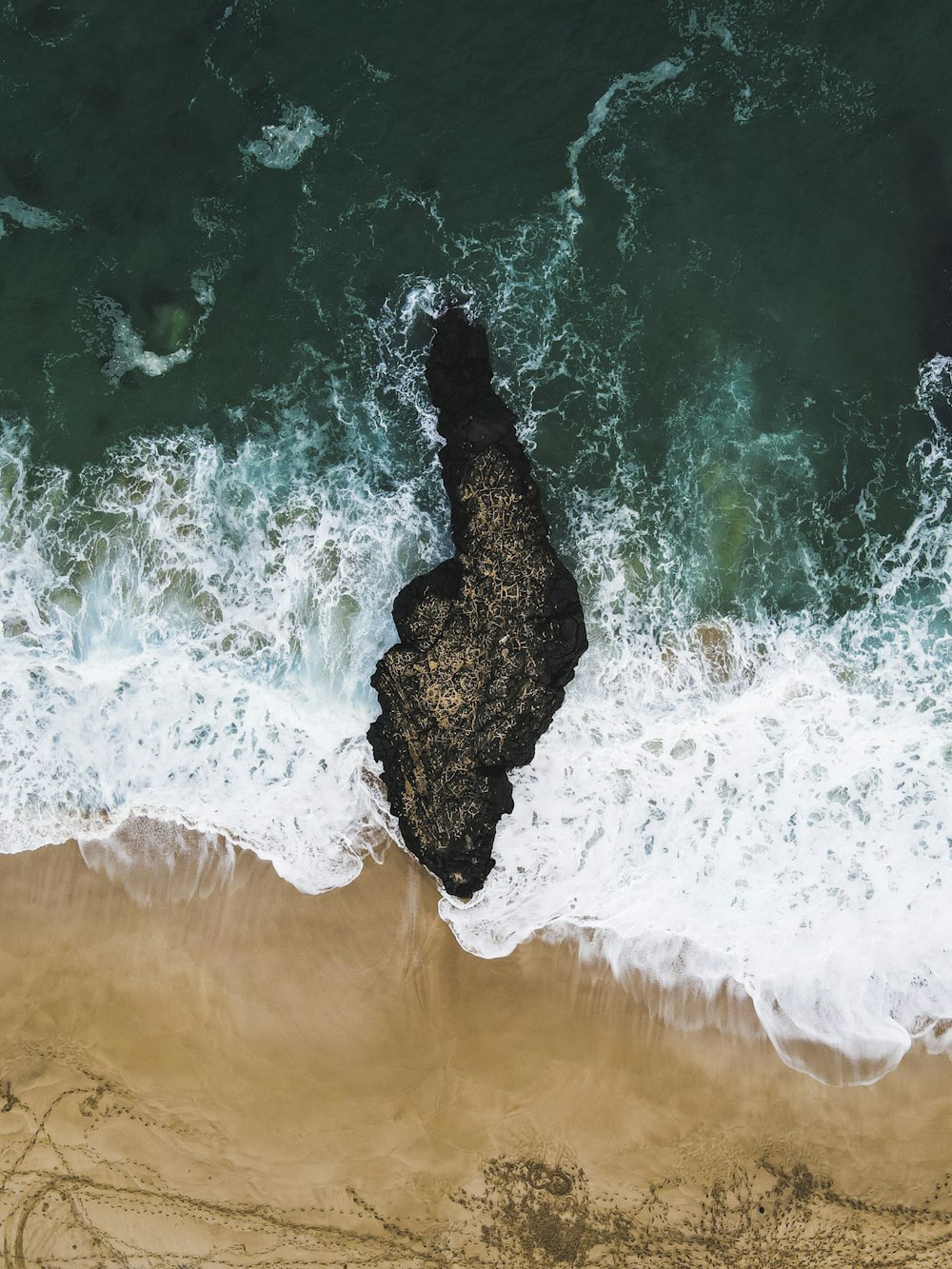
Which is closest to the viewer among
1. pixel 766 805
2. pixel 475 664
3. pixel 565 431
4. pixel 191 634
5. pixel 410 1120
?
pixel 475 664

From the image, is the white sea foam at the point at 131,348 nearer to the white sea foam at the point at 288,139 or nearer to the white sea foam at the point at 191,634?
the white sea foam at the point at 191,634

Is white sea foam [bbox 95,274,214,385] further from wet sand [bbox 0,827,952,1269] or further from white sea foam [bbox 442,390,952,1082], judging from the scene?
wet sand [bbox 0,827,952,1269]

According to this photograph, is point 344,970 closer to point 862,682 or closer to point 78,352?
point 862,682

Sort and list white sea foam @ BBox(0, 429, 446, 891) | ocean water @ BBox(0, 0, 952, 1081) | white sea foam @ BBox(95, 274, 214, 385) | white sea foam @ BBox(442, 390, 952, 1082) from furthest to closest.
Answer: white sea foam @ BBox(95, 274, 214, 385) → white sea foam @ BBox(0, 429, 446, 891) → ocean water @ BBox(0, 0, 952, 1081) → white sea foam @ BBox(442, 390, 952, 1082)

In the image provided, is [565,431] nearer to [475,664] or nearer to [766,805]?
[475,664]

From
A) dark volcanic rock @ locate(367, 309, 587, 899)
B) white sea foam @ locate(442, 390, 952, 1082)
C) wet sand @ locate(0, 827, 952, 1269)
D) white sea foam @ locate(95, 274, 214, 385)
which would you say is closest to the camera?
dark volcanic rock @ locate(367, 309, 587, 899)

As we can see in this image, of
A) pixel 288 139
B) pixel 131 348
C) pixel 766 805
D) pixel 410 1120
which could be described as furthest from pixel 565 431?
pixel 410 1120

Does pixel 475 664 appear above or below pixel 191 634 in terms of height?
above

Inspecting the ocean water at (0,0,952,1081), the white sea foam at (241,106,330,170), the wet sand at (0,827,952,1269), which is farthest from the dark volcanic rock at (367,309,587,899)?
the white sea foam at (241,106,330,170)
